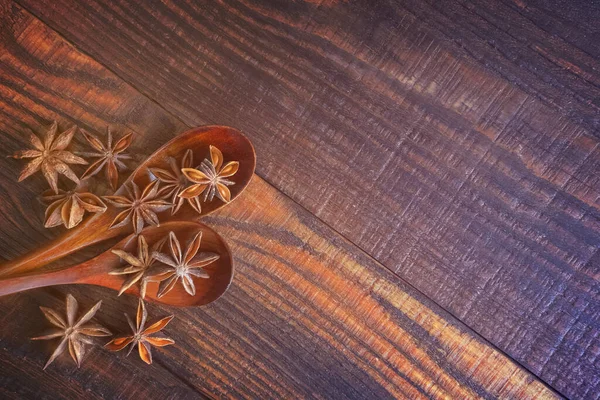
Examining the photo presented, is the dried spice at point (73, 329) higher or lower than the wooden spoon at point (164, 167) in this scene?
lower

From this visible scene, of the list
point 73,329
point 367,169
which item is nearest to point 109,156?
point 73,329

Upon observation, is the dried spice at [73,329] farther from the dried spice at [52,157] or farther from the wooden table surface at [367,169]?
the dried spice at [52,157]

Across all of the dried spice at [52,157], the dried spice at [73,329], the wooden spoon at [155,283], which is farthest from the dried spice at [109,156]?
the dried spice at [73,329]

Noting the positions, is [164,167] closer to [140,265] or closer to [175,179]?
[175,179]

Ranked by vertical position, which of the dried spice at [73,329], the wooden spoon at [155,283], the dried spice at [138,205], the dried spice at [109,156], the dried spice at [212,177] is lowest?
the dried spice at [73,329]

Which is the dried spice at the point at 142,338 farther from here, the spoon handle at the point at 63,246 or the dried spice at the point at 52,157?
the dried spice at the point at 52,157

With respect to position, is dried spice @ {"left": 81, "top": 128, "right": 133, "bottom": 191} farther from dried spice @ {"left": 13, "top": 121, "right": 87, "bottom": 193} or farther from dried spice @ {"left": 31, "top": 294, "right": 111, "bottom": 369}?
dried spice @ {"left": 31, "top": 294, "right": 111, "bottom": 369}

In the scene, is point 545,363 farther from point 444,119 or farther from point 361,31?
point 361,31
